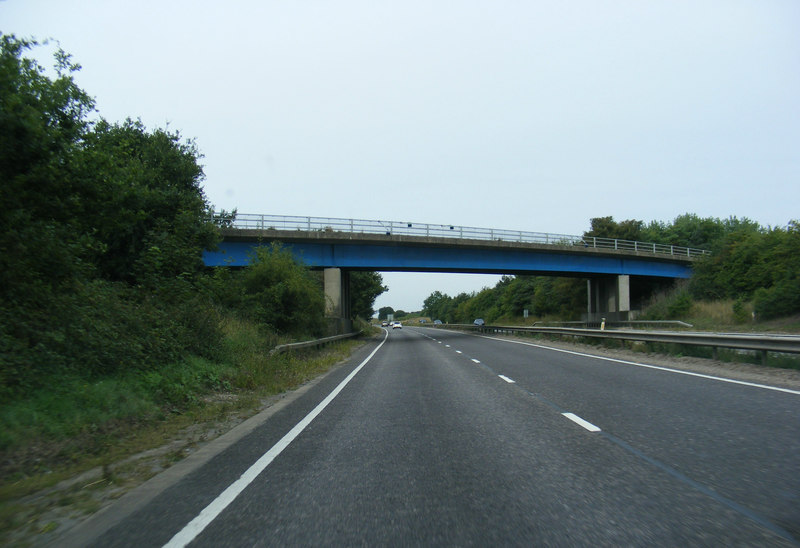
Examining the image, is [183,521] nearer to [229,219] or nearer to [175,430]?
[175,430]

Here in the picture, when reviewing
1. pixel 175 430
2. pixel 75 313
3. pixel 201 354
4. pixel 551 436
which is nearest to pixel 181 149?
pixel 201 354

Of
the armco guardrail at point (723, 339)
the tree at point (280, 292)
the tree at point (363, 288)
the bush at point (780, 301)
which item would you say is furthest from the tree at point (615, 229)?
the tree at point (280, 292)

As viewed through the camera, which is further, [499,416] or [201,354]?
[201,354]

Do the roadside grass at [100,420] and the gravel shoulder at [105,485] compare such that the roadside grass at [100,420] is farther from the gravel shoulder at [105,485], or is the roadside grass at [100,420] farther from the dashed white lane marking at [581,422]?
the dashed white lane marking at [581,422]

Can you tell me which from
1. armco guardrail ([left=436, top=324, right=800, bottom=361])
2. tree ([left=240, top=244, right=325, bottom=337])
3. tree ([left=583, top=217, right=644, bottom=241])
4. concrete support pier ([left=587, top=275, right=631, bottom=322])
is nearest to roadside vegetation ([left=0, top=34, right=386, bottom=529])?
tree ([left=240, top=244, right=325, bottom=337])

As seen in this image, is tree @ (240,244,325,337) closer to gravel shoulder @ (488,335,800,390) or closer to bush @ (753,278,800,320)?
gravel shoulder @ (488,335,800,390)

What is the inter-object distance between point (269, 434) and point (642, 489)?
15.5 feet

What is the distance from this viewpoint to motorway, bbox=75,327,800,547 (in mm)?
3797

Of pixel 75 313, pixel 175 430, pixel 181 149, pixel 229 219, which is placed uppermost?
pixel 181 149

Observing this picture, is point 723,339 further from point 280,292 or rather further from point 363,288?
point 363,288

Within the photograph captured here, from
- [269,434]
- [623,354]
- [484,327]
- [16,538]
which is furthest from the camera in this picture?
[484,327]

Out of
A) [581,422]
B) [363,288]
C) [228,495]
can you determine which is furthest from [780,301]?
[363,288]

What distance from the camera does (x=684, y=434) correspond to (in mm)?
6547

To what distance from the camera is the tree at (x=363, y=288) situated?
7119 cm
